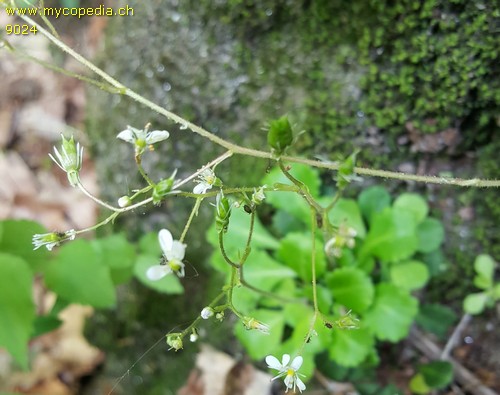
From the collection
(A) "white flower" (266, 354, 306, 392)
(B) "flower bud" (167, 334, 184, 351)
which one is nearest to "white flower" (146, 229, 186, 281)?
(B) "flower bud" (167, 334, 184, 351)

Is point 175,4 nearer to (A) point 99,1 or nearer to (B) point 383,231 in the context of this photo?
(A) point 99,1

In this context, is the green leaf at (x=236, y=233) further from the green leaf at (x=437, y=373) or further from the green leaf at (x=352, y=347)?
the green leaf at (x=437, y=373)

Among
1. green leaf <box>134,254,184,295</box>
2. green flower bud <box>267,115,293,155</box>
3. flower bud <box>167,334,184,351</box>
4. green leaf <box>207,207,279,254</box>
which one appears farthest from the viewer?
green leaf <box>134,254,184,295</box>

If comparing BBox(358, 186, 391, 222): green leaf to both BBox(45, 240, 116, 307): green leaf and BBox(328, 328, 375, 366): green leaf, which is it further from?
BBox(45, 240, 116, 307): green leaf

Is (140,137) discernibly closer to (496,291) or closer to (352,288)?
(352,288)

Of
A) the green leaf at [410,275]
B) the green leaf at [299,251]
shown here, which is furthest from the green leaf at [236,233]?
the green leaf at [410,275]

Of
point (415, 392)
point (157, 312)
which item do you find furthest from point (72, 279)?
point (415, 392)

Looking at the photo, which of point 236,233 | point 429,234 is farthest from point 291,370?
point 429,234
